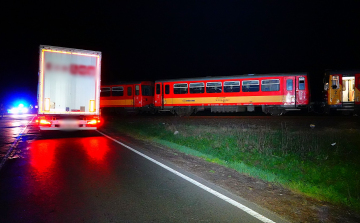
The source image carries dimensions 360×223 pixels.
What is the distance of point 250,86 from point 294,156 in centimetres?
1622

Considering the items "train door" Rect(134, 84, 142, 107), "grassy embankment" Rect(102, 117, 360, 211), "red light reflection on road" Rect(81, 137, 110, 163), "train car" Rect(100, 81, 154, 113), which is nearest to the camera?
"grassy embankment" Rect(102, 117, 360, 211)

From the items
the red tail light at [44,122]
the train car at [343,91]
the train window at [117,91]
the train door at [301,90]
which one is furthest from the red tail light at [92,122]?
the train car at [343,91]

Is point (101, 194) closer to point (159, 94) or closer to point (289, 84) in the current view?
point (289, 84)

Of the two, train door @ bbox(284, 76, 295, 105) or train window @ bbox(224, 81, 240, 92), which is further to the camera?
train window @ bbox(224, 81, 240, 92)

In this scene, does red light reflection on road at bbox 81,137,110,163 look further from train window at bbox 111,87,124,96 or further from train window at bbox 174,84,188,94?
train window at bbox 111,87,124,96

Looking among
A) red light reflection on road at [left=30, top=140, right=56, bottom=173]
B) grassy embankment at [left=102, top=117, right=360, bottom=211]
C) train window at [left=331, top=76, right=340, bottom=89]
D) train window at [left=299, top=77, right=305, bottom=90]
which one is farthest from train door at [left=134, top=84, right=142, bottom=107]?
red light reflection on road at [left=30, top=140, right=56, bottom=173]

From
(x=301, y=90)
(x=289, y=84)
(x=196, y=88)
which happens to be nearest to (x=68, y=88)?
(x=196, y=88)

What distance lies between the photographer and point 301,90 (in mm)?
23938

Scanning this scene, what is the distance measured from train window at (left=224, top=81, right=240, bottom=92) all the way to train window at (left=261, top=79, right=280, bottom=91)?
225cm

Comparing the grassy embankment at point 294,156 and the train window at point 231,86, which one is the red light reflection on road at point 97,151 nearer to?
the grassy embankment at point 294,156

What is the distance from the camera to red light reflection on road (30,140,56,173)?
772cm

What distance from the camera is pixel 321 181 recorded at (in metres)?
7.10

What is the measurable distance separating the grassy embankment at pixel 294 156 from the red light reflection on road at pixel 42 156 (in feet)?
15.5

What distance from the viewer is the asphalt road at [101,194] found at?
4398mm
